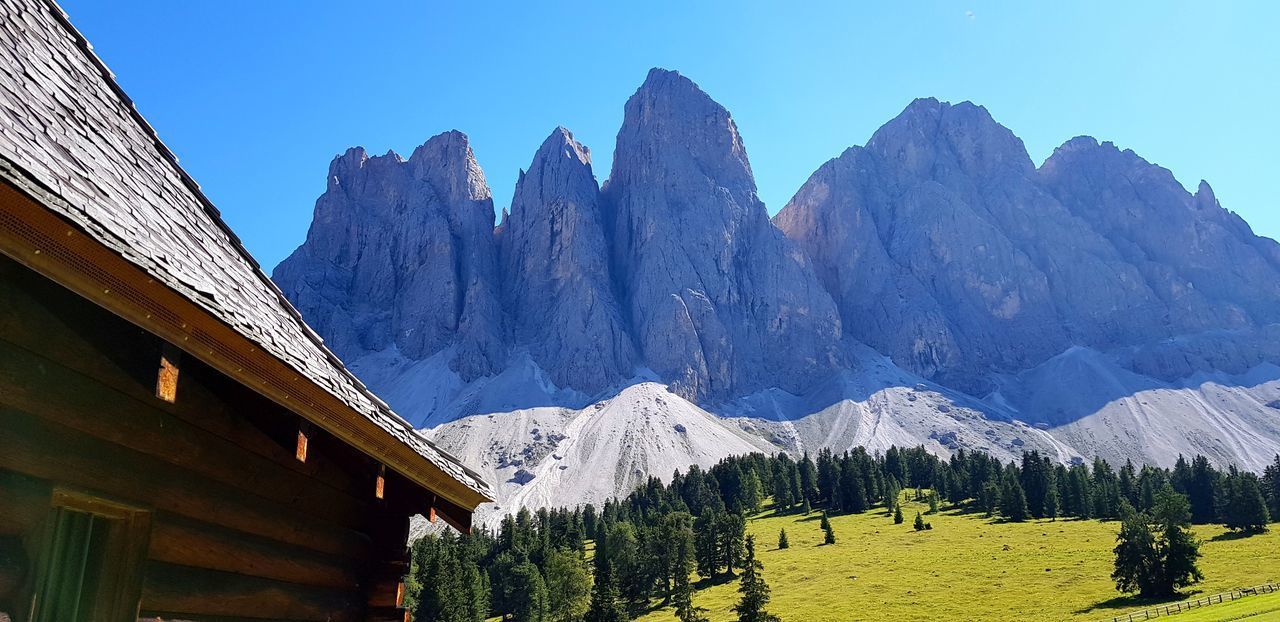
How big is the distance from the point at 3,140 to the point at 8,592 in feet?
6.72

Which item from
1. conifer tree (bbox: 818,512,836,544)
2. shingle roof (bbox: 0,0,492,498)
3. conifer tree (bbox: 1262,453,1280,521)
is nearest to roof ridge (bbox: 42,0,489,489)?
shingle roof (bbox: 0,0,492,498)

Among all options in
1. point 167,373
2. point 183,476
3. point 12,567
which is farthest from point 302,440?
point 12,567

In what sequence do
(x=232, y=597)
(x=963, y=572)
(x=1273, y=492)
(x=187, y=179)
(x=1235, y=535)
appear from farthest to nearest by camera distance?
(x=1273, y=492), (x=1235, y=535), (x=963, y=572), (x=187, y=179), (x=232, y=597)

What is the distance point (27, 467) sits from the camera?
13.0 ft

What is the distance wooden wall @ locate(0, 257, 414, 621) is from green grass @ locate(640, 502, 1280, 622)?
2225 inches

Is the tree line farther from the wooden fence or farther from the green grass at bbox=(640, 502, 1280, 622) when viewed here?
the wooden fence

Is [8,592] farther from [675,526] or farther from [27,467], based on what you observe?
[675,526]

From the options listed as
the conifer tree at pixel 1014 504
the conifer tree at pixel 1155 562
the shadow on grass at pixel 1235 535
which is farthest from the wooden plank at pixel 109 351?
the conifer tree at pixel 1014 504

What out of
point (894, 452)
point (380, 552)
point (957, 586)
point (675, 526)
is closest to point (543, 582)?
point (675, 526)

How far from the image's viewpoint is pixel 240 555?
563 cm

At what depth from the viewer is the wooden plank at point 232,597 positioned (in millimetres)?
4875

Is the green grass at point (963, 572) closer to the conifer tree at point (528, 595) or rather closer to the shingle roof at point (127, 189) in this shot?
the conifer tree at point (528, 595)

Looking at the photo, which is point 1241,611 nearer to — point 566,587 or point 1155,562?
point 1155,562

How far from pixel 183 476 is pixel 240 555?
841mm
